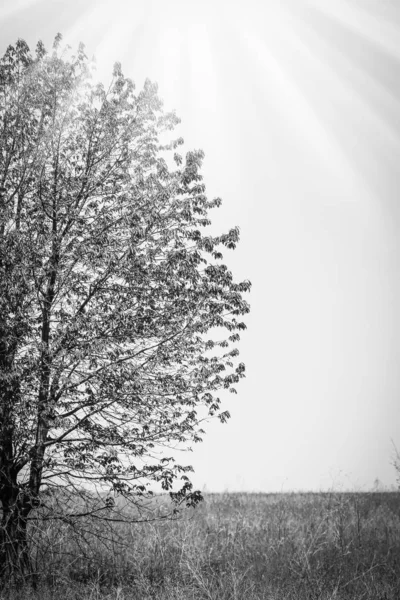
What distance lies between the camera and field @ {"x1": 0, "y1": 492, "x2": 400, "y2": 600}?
5906mm

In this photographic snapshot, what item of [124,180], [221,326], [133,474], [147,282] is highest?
[124,180]

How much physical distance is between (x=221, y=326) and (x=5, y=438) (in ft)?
13.1

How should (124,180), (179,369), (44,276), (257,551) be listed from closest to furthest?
(44,276) → (179,369) → (124,180) → (257,551)

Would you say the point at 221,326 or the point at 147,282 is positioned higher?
the point at 147,282

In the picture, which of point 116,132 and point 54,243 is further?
point 116,132

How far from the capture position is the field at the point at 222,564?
19.4 ft

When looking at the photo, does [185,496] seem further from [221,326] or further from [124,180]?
[124,180]

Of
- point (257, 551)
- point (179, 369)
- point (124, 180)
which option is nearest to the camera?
point (179, 369)

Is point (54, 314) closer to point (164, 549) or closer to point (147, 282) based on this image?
point (147, 282)

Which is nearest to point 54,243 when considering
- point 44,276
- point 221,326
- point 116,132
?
point 44,276

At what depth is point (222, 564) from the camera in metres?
7.96

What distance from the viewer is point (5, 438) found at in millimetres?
6480

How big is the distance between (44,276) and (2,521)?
161 inches

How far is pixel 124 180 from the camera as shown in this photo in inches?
305
